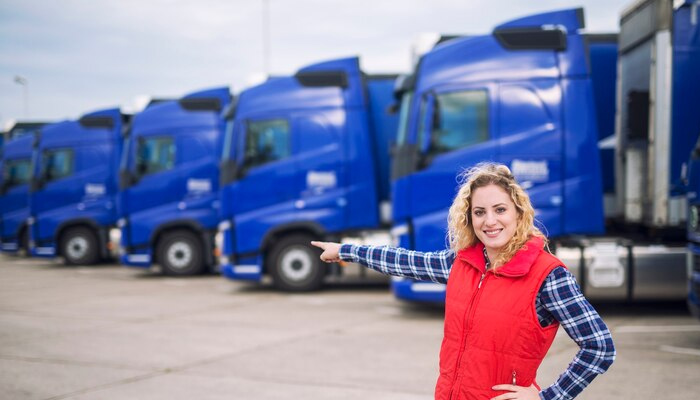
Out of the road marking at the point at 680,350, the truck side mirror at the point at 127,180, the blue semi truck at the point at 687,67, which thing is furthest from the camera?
the truck side mirror at the point at 127,180

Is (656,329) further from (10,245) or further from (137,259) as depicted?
(10,245)

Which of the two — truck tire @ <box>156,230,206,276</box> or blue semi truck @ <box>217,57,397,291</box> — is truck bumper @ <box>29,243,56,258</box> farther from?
blue semi truck @ <box>217,57,397,291</box>

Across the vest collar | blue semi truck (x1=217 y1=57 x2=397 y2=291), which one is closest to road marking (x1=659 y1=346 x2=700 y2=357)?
blue semi truck (x1=217 y1=57 x2=397 y2=291)

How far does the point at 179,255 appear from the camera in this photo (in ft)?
46.5

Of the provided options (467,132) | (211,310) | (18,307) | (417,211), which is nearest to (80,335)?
(211,310)

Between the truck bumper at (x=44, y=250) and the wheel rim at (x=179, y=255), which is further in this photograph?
the truck bumper at (x=44, y=250)

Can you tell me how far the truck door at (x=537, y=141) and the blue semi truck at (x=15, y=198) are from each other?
1472 centimetres

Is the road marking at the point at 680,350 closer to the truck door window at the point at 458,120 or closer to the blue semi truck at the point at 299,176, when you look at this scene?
the truck door window at the point at 458,120

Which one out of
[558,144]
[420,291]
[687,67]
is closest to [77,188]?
[420,291]

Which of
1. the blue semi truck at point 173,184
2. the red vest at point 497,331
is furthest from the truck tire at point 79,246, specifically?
the red vest at point 497,331

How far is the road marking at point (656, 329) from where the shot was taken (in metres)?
7.91

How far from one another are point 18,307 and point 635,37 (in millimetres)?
8572

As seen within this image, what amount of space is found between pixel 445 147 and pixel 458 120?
0.34 meters

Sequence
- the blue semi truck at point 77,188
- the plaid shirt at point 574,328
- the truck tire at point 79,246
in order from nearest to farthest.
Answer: the plaid shirt at point 574,328 < the blue semi truck at point 77,188 < the truck tire at point 79,246
